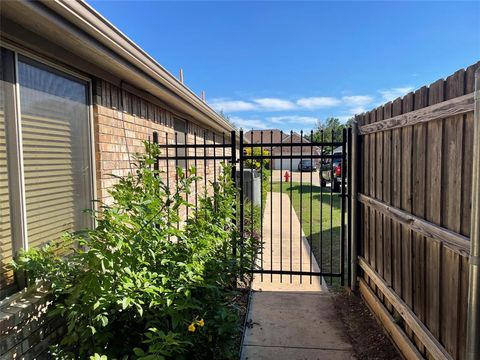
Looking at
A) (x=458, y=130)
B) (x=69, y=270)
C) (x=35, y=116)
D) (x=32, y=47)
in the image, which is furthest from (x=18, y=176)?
(x=458, y=130)

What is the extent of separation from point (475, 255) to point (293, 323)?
2.39 meters

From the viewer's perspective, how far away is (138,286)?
83.4 inches

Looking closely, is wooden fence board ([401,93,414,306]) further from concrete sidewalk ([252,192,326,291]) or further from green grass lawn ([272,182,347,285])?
green grass lawn ([272,182,347,285])

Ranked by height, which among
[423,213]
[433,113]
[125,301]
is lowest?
[125,301]

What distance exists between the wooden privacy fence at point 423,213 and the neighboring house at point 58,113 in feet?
7.69

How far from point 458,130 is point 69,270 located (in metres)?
2.62

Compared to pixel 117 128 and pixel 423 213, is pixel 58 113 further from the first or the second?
pixel 423 213

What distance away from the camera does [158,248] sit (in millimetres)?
2533

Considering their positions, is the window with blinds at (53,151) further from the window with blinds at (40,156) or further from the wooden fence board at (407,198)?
the wooden fence board at (407,198)

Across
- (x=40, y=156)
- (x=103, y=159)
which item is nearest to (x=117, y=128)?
(x=103, y=159)

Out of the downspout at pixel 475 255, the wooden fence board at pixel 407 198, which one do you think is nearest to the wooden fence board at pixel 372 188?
the wooden fence board at pixel 407 198

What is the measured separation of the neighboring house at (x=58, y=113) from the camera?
2076 millimetres

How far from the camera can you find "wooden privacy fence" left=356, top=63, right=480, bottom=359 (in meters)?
1.97

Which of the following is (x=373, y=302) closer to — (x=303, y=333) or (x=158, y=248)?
(x=303, y=333)
